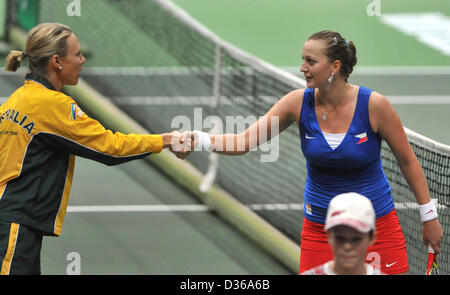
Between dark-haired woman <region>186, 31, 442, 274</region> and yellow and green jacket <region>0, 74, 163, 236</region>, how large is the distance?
4.19 feet

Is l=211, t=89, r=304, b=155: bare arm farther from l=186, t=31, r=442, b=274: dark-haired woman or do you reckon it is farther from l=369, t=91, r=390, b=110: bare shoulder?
l=369, t=91, r=390, b=110: bare shoulder

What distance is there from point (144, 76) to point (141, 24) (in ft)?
5.84

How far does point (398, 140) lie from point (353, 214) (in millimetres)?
1296

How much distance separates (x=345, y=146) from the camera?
15.4 feet

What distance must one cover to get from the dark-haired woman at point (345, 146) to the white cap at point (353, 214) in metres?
1.19

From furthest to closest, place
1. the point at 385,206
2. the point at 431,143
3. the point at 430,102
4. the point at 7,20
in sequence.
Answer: the point at 430,102
the point at 7,20
the point at 431,143
the point at 385,206

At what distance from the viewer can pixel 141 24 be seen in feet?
39.8

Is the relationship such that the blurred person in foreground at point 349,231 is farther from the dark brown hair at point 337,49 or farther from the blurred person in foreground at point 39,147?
the blurred person in foreground at point 39,147

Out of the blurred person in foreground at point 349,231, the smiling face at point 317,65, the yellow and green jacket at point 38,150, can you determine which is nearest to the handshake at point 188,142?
the yellow and green jacket at point 38,150

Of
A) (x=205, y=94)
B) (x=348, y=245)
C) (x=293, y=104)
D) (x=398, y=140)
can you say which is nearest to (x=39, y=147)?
(x=293, y=104)

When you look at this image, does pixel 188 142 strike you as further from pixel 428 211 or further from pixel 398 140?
pixel 428 211
